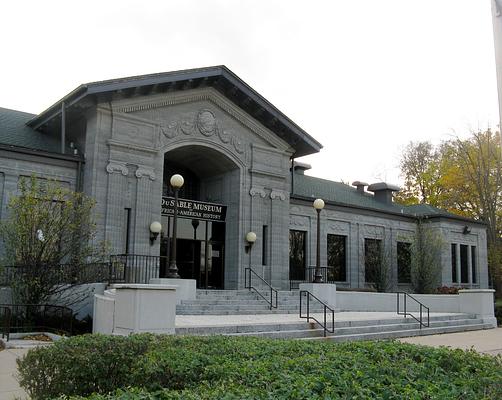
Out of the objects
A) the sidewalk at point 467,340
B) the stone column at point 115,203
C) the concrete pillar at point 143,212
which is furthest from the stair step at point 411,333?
the stone column at point 115,203

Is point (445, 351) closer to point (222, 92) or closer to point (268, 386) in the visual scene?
point (268, 386)

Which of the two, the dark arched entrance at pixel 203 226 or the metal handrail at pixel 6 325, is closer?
the metal handrail at pixel 6 325

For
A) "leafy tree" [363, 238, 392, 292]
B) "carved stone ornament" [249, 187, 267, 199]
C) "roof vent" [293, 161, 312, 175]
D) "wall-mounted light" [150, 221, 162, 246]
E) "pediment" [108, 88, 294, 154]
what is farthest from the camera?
"roof vent" [293, 161, 312, 175]

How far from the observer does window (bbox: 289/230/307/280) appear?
91.6 ft

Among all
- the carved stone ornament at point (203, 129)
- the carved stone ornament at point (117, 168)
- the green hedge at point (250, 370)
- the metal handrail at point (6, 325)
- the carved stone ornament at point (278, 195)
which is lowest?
the metal handrail at point (6, 325)

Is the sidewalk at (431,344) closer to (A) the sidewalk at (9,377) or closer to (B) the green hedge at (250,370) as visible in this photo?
(A) the sidewalk at (9,377)

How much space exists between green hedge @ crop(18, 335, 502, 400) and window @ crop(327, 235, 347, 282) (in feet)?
74.6

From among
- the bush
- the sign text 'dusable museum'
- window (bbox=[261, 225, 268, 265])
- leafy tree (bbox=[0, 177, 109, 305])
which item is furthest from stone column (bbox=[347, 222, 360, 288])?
leafy tree (bbox=[0, 177, 109, 305])

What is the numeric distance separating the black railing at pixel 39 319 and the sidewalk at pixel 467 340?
9.50 meters

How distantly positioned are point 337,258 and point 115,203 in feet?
46.4

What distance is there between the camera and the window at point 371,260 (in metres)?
31.4

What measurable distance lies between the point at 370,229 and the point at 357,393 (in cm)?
2852

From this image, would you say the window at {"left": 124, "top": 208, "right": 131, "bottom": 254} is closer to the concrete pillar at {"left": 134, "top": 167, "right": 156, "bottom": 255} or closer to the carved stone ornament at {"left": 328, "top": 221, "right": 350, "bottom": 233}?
the concrete pillar at {"left": 134, "top": 167, "right": 156, "bottom": 255}

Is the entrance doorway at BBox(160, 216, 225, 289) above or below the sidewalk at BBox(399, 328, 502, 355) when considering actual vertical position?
above
